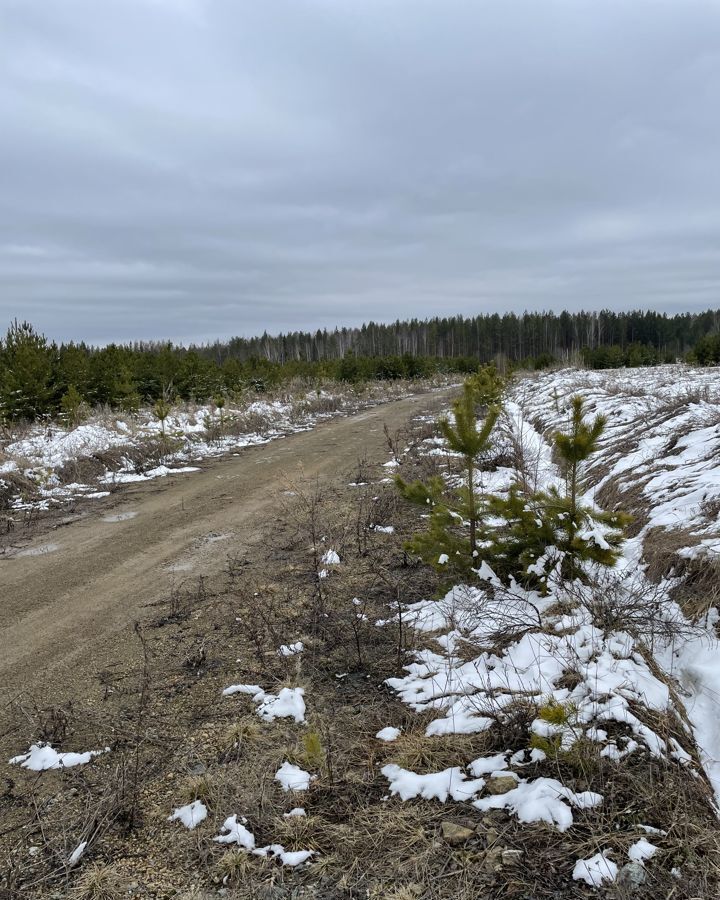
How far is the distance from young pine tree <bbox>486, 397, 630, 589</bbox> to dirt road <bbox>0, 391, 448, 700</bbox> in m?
3.02

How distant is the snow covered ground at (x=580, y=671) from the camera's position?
2.49 meters

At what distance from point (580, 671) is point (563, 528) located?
48.9 inches

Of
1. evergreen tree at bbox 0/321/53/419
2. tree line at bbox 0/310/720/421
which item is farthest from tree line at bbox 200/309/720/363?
evergreen tree at bbox 0/321/53/419

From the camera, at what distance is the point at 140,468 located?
11305mm

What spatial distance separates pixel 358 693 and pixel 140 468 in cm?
912

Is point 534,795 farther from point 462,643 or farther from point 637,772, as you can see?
point 462,643

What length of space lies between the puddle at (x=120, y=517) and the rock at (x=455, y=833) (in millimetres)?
6457

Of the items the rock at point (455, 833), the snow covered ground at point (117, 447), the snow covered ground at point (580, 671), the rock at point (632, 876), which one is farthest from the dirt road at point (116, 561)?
the rock at point (632, 876)

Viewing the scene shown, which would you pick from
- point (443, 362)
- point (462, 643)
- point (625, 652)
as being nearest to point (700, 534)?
point (625, 652)

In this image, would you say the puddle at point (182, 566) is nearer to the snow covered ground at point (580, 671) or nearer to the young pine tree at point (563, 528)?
the snow covered ground at point (580, 671)

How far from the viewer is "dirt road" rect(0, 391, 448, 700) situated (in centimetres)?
403

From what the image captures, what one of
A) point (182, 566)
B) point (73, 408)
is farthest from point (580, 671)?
point (73, 408)

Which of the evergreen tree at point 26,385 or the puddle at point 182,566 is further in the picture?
the evergreen tree at point 26,385

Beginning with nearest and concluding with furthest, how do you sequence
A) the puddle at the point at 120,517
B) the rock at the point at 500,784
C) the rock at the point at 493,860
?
the rock at the point at 493,860 → the rock at the point at 500,784 → the puddle at the point at 120,517
